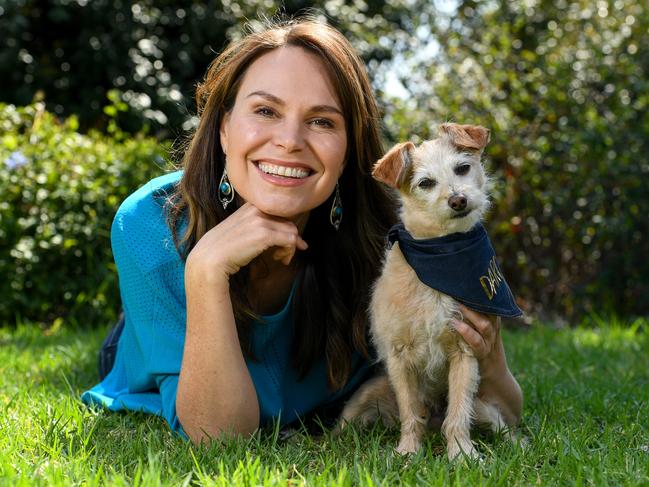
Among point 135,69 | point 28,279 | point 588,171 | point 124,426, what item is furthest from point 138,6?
point 124,426

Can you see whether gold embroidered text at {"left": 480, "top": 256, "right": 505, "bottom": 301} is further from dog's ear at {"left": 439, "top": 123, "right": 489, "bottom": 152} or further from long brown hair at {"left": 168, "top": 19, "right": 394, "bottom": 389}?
long brown hair at {"left": 168, "top": 19, "right": 394, "bottom": 389}

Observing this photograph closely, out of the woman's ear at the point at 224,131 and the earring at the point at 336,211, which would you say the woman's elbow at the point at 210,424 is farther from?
the woman's ear at the point at 224,131

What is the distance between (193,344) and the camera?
2770 millimetres

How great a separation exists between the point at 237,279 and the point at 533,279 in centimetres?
437

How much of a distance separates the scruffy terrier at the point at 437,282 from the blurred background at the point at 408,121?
10.8 ft

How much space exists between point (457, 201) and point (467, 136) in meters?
0.40

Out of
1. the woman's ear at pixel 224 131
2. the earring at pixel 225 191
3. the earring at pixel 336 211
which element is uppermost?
the woman's ear at pixel 224 131

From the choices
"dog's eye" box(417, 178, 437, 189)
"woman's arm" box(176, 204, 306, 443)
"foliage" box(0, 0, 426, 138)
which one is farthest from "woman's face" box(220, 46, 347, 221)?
"foliage" box(0, 0, 426, 138)

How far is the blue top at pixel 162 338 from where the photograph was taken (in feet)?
9.93

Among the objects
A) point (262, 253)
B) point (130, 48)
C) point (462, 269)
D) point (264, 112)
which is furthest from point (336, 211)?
point (130, 48)

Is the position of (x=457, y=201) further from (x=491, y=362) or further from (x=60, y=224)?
(x=60, y=224)

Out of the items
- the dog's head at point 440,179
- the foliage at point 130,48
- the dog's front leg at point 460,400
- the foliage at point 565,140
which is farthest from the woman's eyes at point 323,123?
the foliage at point 130,48

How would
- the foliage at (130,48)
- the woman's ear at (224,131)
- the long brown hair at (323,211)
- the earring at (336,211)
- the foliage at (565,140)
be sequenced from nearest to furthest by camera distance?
the long brown hair at (323,211) < the woman's ear at (224,131) < the earring at (336,211) < the foliage at (565,140) < the foliage at (130,48)

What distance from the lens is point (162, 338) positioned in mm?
3014
